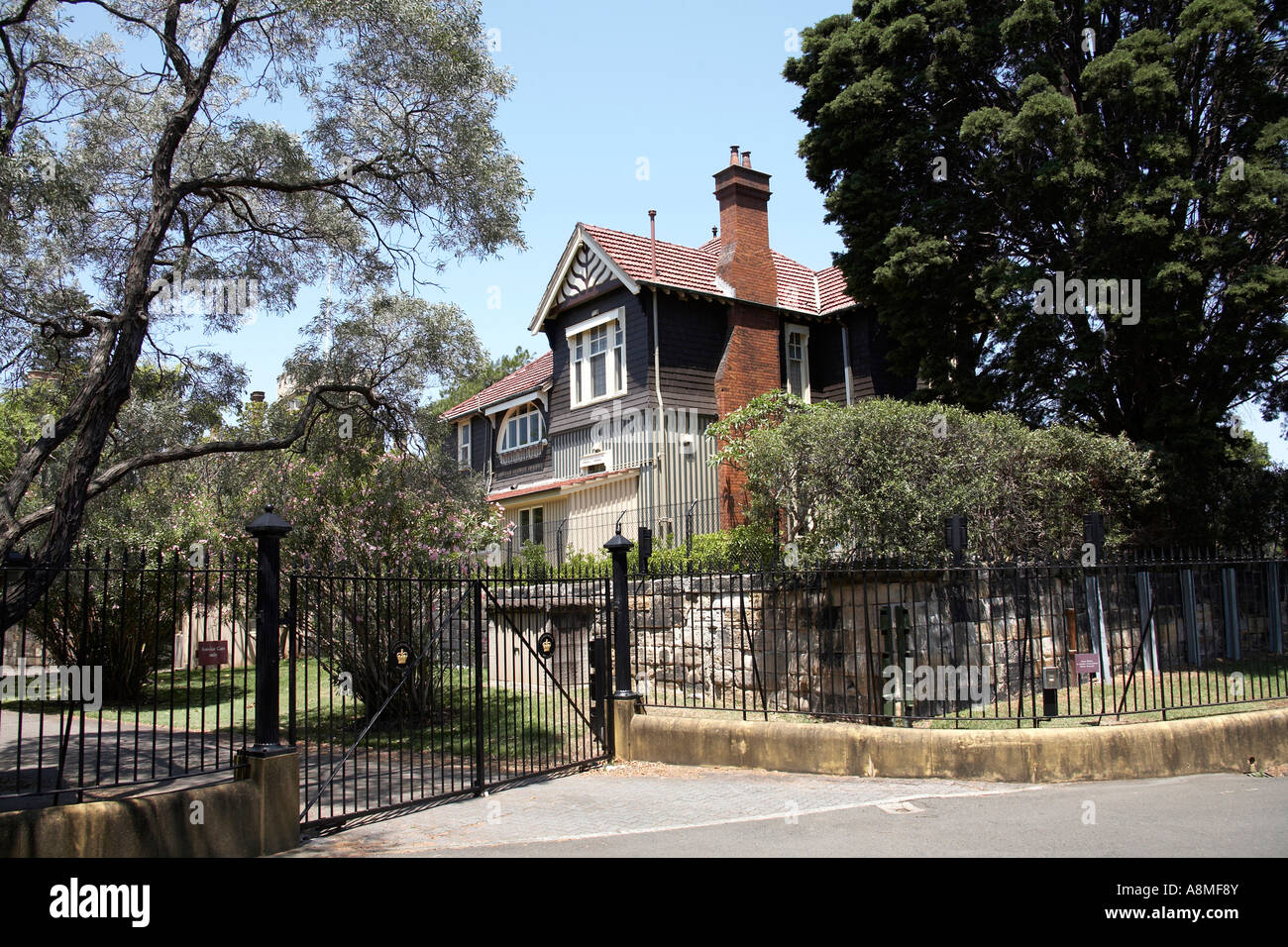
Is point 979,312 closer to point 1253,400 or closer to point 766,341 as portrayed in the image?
point 1253,400

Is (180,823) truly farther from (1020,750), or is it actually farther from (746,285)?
(746,285)

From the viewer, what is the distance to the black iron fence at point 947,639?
10789mm

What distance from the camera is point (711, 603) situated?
13.9 meters

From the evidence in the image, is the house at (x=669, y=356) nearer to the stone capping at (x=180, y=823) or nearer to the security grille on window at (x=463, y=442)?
the security grille on window at (x=463, y=442)

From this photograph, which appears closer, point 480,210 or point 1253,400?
point 480,210

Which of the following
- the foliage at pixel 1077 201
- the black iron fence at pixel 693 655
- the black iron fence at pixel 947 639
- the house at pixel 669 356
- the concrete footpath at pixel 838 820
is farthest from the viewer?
the house at pixel 669 356

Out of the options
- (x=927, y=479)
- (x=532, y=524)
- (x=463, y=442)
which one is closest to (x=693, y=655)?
(x=927, y=479)

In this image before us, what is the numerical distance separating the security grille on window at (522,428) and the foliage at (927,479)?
13728 millimetres

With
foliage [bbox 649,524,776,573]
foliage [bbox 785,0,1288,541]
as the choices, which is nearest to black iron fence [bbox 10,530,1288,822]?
foliage [bbox 649,524,776,573]

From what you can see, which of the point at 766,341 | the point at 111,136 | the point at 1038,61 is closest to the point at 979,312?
the point at 1038,61

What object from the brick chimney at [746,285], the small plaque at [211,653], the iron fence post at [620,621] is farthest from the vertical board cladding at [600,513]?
the small plaque at [211,653]

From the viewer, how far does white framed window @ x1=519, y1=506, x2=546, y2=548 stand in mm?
25705

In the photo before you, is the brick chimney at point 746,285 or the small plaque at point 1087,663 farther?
the brick chimney at point 746,285
